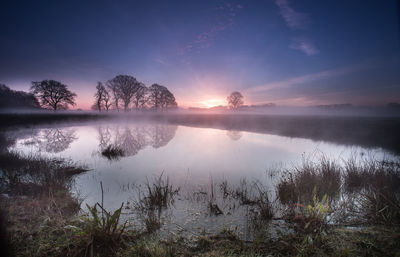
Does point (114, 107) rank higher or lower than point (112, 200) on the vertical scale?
higher

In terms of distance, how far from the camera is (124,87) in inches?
1553

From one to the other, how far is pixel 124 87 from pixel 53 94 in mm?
22361

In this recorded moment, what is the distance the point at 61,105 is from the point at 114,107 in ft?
74.3

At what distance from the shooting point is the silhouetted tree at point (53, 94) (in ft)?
58.5

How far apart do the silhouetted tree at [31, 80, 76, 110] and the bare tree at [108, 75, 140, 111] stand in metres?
20.7

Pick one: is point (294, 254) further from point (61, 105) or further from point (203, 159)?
point (61, 105)

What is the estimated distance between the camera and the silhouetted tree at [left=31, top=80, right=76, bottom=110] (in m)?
17.8

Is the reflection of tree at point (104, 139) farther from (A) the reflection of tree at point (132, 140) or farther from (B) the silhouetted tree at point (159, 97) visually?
(B) the silhouetted tree at point (159, 97)

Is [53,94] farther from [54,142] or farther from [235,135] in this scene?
[235,135]

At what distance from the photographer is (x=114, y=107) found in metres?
40.6

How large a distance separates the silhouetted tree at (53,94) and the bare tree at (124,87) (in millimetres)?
20747

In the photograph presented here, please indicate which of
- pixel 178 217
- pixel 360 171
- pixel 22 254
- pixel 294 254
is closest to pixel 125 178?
pixel 178 217

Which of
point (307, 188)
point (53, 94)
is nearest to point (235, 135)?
point (307, 188)

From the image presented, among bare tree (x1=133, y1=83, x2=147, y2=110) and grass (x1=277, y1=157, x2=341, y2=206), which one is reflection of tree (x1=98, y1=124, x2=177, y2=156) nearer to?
grass (x1=277, y1=157, x2=341, y2=206)
